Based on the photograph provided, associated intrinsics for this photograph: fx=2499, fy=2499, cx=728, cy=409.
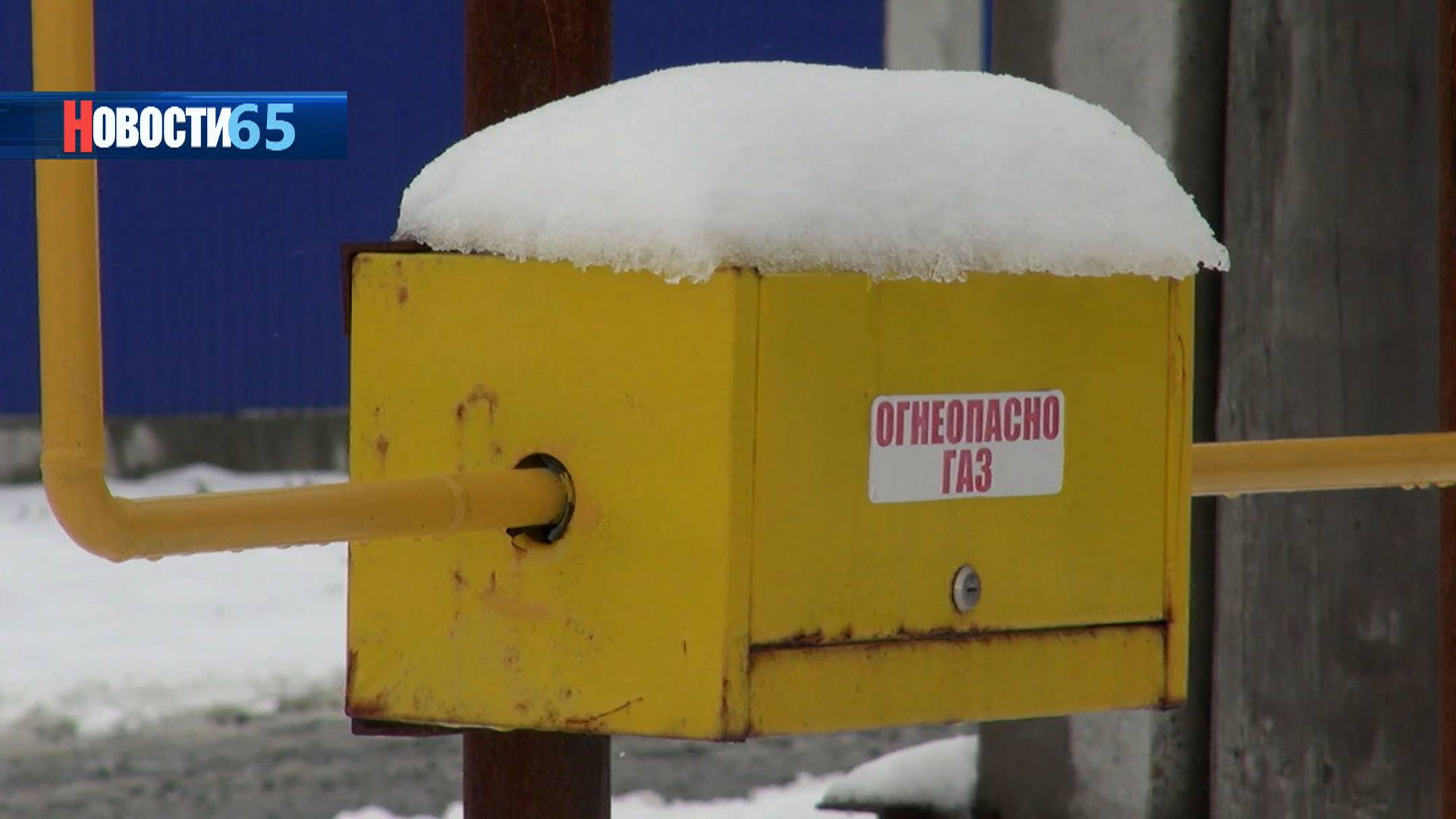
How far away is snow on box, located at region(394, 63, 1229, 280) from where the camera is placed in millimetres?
2107

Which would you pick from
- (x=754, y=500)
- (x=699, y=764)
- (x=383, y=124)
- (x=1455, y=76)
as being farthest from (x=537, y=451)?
(x=383, y=124)

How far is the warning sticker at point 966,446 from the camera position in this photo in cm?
222

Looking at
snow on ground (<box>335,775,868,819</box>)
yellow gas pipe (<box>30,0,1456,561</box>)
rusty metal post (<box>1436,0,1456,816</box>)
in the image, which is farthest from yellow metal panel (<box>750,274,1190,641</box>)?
snow on ground (<box>335,775,868,819</box>)

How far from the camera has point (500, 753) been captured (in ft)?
8.46

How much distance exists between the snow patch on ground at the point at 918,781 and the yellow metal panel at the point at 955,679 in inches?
110

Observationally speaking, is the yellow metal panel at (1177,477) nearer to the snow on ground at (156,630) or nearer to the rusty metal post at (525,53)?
the rusty metal post at (525,53)

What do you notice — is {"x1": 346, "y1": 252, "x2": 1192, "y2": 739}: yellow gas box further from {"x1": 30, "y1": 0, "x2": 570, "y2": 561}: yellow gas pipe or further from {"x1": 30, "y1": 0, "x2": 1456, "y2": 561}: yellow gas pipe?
{"x1": 30, "y1": 0, "x2": 570, "y2": 561}: yellow gas pipe

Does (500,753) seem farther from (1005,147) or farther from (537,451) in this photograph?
(1005,147)

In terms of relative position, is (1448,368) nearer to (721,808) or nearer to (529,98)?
(529,98)

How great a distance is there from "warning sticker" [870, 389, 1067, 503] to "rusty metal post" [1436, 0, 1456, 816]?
951 mm

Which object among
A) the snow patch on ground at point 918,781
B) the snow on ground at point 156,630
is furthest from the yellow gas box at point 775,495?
the snow on ground at point 156,630

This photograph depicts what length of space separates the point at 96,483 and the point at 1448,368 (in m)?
1.87

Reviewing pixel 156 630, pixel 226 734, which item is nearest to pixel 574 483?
pixel 226 734

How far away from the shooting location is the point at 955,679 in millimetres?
2291
